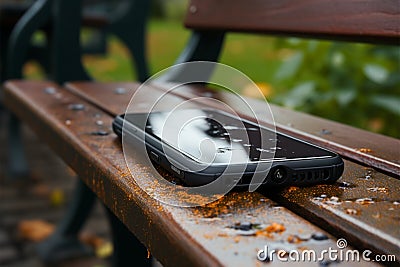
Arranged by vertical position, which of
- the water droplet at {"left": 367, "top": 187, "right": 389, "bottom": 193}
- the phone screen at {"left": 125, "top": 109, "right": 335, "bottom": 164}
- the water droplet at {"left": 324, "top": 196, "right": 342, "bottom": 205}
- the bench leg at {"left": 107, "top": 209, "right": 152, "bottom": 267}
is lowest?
the bench leg at {"left": 107, "top": 209, "right": 152, "bottom": 267}

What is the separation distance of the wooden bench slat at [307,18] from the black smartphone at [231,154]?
40cm

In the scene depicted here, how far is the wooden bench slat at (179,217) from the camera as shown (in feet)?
2.06

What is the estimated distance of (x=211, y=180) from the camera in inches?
30.4

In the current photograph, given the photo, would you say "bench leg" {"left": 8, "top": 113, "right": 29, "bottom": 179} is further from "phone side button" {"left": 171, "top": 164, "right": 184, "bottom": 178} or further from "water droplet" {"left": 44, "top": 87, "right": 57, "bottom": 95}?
"phone side button" {"left": 171, "top": 164, "right": 184, "bottom": 178}

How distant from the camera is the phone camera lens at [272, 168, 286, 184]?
31.1 inches

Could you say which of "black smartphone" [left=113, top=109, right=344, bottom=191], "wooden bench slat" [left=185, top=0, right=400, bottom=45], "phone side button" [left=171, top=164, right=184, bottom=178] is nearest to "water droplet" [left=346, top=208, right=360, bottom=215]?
"black smartphone" [left=113, top=109, right=344, bottom=191]

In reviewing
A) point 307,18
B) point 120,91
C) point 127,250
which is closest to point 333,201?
point 307,18

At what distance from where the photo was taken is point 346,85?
2.62 meters

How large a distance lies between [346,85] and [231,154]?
188 centimetres

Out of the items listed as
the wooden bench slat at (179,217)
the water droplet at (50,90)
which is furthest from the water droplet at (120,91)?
the wooden bench slat at (179,217)

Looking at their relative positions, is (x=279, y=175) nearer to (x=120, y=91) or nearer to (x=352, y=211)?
(x=352, y=211)

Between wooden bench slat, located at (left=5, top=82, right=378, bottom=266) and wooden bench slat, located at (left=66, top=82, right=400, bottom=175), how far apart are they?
271 mm

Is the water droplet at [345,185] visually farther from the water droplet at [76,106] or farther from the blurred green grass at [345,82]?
the blurred green grass at [345,82]

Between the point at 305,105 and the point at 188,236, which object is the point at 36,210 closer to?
the point at 305,105
